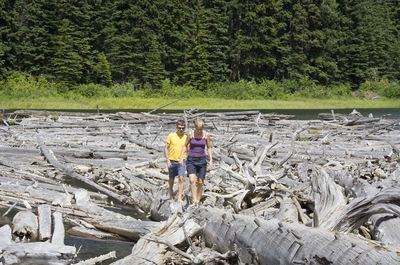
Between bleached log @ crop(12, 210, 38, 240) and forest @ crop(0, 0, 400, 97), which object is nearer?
bleached log @ crop(12, 210, 38, 240)

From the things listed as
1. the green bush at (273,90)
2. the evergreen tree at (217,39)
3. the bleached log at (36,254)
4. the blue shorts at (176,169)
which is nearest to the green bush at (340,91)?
the green bush at (273,90)

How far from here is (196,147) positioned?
28.4ft

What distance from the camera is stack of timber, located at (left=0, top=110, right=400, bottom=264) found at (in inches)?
235

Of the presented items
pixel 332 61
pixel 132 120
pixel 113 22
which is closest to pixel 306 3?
pixel 332 61

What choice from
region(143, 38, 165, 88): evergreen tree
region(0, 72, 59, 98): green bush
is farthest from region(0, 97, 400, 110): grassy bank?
region(143, 38, 165, 88): evergreen tree

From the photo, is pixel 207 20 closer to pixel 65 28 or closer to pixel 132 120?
pixel 65 28

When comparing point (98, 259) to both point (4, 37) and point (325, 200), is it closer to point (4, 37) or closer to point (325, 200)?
point (325, 200)

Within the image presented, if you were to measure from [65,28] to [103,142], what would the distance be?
141 ft

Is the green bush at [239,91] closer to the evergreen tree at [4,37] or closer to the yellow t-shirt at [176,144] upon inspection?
the evergreen tree at [4,37]

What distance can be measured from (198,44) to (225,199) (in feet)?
174

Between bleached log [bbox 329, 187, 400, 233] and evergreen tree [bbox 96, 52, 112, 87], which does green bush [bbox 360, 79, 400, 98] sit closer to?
evergreen tree [bbox 96, 52, 112, 87]

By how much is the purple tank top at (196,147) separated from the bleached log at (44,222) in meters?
2.68

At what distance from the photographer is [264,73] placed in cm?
6969

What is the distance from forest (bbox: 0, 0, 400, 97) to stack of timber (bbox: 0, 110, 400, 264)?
40401 mm
